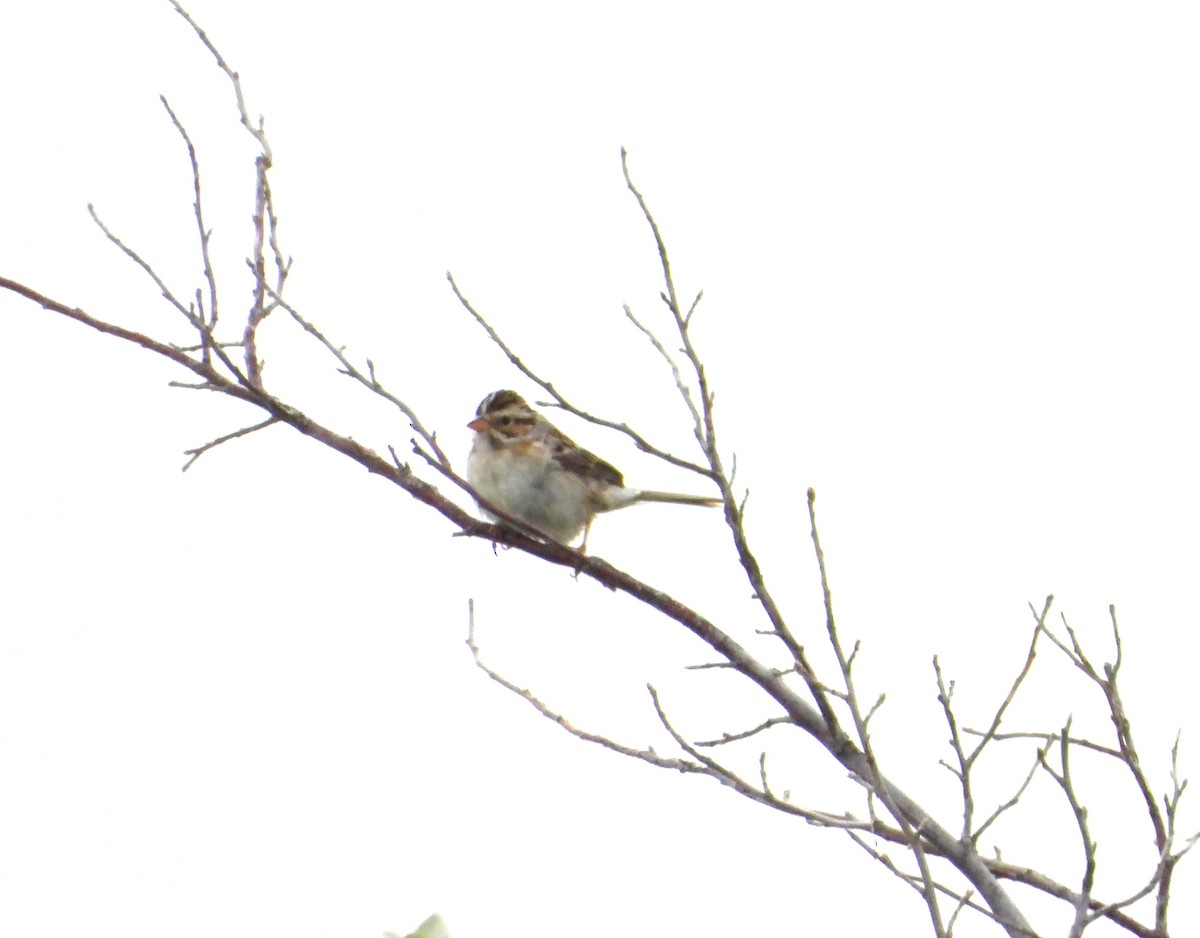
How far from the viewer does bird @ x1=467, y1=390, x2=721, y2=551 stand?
848cm

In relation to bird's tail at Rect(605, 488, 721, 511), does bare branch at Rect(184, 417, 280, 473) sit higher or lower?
lower

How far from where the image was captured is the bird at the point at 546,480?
8477 mm

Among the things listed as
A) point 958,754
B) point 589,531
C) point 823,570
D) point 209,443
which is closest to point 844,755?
point 958,754

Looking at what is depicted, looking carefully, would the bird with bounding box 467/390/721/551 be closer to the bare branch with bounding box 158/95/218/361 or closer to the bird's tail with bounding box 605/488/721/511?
the bird's tail with bounding box 605/488/721/511

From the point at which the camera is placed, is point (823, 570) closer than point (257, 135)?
Yes

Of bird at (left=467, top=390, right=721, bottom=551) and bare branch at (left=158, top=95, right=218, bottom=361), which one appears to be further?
bird at (left=467, top=390, right=721, bottom=551)

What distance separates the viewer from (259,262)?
4621 millimetres

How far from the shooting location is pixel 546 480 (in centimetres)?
849

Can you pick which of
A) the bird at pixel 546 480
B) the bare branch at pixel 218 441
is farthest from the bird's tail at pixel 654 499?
the bare branch at pixel 218 441

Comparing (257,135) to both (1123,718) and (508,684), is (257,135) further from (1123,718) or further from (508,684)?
(1123,718)

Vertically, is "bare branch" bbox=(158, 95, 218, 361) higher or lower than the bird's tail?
lower

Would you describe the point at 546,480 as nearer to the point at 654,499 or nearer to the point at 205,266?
the point at 654,499

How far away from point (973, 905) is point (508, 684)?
1.38m

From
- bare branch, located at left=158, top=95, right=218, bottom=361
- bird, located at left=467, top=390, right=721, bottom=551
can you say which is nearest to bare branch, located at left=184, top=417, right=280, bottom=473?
bare branch, located at left=158, top=95, right=218, bottom=361
